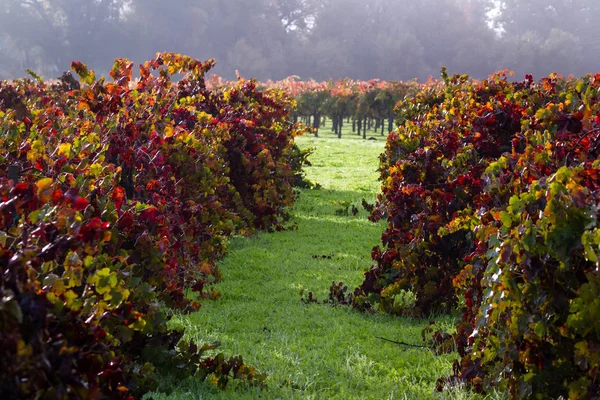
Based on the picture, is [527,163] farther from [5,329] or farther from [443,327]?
[5,329]

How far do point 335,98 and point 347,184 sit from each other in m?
33.9

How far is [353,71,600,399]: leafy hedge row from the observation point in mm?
3041

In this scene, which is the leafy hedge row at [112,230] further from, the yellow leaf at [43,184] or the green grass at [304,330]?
the green grass at [304,330]

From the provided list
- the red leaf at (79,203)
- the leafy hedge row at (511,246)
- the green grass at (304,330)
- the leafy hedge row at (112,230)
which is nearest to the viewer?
the leafy hedge row at (112,230)

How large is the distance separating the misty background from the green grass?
10906 cm

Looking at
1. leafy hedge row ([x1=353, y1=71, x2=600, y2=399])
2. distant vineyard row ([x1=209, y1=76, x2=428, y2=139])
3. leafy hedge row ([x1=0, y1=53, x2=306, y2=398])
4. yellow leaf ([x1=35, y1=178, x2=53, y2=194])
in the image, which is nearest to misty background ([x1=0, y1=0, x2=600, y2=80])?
distant vineyard row ([x1=209, y1=76, x2=428, y2=139])

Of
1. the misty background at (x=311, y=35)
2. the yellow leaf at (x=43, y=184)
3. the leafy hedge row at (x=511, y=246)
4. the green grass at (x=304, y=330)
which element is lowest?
the green grass at (x=304, y=330)

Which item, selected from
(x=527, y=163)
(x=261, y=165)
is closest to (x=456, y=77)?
(x=261, y=165)

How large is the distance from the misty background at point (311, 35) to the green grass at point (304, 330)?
109061mm

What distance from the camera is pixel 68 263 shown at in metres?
2.29

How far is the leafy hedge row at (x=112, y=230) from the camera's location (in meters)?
2.00

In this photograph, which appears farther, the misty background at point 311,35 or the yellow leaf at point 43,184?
the misty background at point 311,35

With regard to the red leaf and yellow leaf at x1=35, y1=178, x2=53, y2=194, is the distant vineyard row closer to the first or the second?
the red leaf

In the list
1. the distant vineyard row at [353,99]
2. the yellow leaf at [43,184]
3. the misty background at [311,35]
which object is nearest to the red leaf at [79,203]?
the yellow leaf at [43,184]
